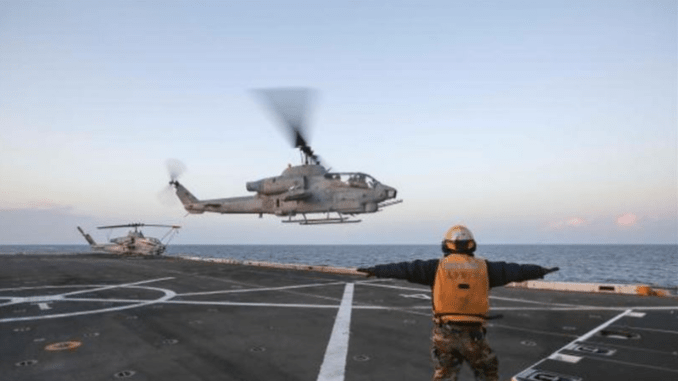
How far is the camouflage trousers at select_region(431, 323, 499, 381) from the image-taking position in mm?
4992

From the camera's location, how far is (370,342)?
32.4ft

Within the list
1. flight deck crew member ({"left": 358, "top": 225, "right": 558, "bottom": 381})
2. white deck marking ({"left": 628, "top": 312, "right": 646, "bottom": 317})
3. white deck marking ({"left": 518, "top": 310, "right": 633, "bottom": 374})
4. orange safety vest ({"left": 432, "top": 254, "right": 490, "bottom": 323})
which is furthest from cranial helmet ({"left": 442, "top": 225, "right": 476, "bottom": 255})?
white deck marking ({"left": 628, "top": 312, "right": 646, "bottom": 317})

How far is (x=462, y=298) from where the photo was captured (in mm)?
4977

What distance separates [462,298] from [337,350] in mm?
5017

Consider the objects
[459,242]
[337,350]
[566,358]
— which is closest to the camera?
[459,242]

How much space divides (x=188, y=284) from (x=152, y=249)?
105 feet

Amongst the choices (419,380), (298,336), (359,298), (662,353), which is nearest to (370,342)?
(298,336)

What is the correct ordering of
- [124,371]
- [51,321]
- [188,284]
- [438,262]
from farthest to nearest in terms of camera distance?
[188,284], [51,321], [124,371], [438,262]

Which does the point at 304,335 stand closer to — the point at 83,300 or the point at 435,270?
the point at 435,270

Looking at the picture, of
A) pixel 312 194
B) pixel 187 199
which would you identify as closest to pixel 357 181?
pixel 312 194

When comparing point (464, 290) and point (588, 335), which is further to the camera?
point (588, 335)

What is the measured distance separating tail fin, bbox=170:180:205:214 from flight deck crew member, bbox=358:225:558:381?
3275cm

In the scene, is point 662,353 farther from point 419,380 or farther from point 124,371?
point 124,371

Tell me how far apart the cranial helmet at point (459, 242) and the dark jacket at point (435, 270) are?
0.25 metres
